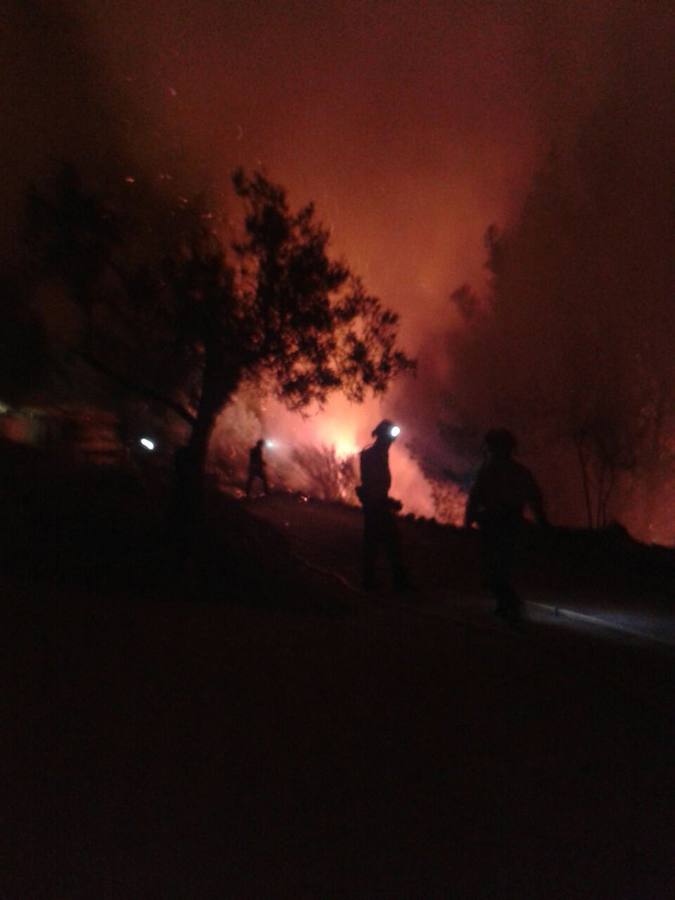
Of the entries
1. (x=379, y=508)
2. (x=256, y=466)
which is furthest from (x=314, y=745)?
(x=256, y=466)

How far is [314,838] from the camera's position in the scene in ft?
15.8

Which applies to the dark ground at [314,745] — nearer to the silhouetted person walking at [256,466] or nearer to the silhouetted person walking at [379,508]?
the silhouetted person walking at [379,508]

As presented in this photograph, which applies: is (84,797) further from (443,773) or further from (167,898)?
(443,773)

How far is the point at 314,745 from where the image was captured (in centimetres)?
597

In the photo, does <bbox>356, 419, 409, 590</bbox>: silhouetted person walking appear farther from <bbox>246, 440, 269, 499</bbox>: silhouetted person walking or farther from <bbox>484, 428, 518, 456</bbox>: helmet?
<bbox>246, 440, 269, 499</bbox>: silhouetted person walking

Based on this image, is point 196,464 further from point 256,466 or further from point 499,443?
point 256,466

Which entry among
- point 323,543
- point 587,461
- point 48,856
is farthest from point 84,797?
point 587,461

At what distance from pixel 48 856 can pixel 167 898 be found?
55cm

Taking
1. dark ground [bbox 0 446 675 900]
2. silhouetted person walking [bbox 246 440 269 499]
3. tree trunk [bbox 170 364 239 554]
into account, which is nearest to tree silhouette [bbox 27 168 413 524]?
tree trunk [bbox 170 364 239 554]

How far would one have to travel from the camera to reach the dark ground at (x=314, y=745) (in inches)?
178

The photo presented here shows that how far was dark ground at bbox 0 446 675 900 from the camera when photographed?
14.9 ft

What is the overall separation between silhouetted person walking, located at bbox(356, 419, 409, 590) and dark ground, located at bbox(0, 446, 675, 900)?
0.86 metres

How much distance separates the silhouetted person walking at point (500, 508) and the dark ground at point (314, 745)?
0.39 meters

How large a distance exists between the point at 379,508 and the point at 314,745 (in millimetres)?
6075
